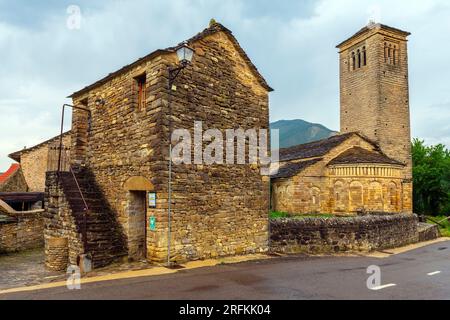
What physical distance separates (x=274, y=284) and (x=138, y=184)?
4.60 m

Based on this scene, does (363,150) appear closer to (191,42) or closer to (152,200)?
(191,42)

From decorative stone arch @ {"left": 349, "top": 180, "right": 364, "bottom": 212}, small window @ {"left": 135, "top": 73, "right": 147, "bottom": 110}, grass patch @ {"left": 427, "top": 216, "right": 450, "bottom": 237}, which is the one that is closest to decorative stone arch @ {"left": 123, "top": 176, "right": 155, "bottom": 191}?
small window @ {"left": 135, "top": 73, "right": 147, "bottom": 110}

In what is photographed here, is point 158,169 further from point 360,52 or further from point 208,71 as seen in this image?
point 360,52

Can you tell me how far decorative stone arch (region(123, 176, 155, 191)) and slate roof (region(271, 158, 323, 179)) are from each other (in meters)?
15.7

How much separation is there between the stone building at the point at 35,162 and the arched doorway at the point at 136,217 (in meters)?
15.7

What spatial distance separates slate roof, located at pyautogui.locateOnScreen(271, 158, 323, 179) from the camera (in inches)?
943

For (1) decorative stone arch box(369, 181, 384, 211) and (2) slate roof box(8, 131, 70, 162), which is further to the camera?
(2) slate roof box(8, 131, 70, 162)

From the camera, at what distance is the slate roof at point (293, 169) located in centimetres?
2395

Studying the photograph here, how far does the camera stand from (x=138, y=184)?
9516 millimetres

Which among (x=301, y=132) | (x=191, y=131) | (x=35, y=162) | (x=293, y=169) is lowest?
(x=293, y=169)

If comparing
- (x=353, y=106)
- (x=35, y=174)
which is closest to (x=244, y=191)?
(x=35, y=174)

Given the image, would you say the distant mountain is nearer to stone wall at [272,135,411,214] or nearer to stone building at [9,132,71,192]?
stone wall at [272,135,411,214]

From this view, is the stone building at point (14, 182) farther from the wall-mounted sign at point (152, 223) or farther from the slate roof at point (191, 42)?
the wall-mounted sign at point (152, 223)

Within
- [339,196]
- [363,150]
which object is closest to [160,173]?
[339,196]
